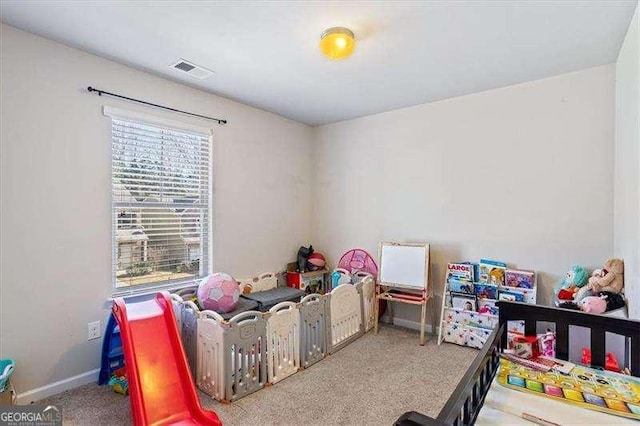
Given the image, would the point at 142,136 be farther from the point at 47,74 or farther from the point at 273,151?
the point at 273,151

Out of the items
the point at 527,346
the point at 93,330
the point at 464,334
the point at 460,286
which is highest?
the point at 460,286

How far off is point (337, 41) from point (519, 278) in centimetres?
244

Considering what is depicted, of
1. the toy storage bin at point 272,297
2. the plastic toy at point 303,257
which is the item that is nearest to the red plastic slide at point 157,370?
the toy storage bin at point 272,297

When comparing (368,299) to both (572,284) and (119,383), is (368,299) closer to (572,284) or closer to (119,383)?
(572,284)

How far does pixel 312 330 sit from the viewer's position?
2.72 meters

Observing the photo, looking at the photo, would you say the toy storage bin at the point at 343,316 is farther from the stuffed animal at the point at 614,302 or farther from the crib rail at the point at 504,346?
the stuffed animal at the point at 614,302

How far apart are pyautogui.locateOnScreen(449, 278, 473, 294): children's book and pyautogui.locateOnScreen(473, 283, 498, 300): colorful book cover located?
43 millimetres

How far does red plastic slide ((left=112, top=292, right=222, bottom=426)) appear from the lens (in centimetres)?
183

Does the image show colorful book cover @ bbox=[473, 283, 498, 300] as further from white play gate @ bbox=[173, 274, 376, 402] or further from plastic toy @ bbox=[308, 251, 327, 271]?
plastic toy @ bbox=[308, 251, 327, 271]

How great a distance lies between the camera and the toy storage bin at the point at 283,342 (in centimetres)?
238

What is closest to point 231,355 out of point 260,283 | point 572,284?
point 260,283

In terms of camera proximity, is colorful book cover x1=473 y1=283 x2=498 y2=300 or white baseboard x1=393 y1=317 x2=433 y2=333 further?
white baseboard x1=393 y1=317 x2=433 y2=333

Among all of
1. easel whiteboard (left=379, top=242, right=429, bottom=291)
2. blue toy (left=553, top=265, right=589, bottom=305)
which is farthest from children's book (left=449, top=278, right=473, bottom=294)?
blue toy (left=553, top=265, right=589, bottom=305)

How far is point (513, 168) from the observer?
2922 mm
